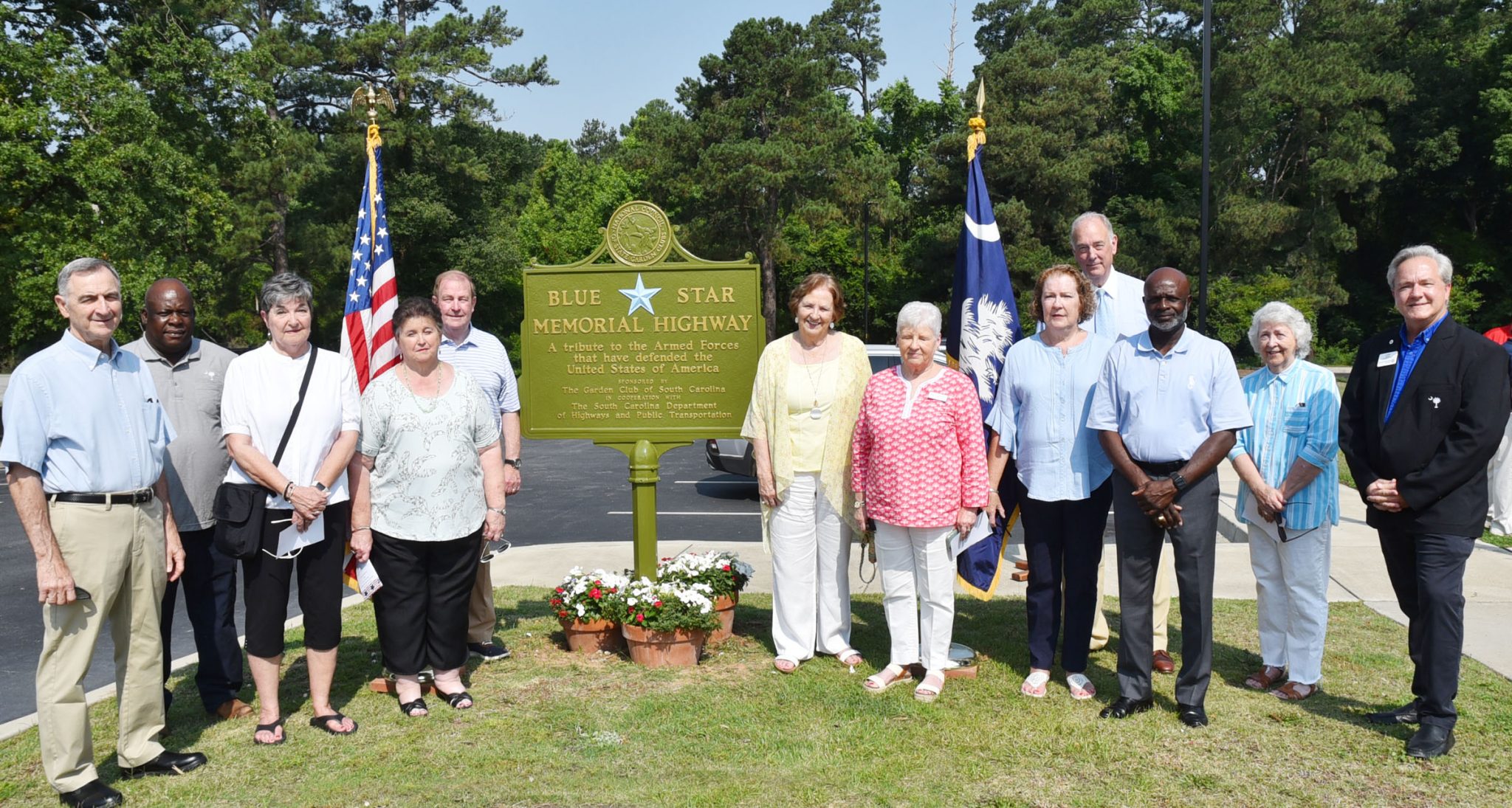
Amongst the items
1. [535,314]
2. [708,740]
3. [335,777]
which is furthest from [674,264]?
[335,777]

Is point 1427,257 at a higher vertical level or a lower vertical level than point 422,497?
higher

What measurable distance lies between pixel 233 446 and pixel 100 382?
55cm

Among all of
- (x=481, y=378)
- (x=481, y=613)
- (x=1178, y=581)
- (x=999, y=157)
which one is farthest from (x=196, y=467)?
(x=999, y=157)

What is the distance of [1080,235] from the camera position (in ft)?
17.1

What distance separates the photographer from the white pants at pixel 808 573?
17.1 feet

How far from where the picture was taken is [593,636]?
5.57m

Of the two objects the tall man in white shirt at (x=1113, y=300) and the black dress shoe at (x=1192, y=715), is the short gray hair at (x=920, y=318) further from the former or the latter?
the black dress shoe at (x=1192, y=715)

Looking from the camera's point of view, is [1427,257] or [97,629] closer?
[97,629]

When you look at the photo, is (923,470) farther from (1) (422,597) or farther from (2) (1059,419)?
(1) (422,597)

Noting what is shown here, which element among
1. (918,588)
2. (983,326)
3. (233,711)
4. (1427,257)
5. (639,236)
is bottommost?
(233,711)

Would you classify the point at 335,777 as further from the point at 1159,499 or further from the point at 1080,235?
the point at 1080,235

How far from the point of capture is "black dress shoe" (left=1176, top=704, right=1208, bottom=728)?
439 cm

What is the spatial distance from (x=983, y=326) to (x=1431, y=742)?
2745mm

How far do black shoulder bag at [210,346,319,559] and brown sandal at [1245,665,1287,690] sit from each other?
4.40 m
